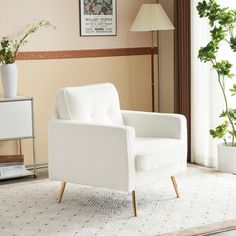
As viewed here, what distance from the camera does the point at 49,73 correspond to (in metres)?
5.11

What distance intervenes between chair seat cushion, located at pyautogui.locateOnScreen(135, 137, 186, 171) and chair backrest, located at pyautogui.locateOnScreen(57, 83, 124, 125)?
317mm

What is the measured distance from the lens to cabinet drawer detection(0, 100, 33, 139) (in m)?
4.54

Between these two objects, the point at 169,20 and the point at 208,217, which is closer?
the point at 208,217

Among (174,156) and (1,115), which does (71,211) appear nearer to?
(174,156)

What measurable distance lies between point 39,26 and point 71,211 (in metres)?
1.94

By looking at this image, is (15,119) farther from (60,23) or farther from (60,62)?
(60,23)

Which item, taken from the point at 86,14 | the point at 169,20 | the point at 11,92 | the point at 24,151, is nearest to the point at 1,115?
the point at 11,92

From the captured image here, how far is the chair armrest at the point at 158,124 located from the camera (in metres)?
4.06

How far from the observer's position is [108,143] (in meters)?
3.64

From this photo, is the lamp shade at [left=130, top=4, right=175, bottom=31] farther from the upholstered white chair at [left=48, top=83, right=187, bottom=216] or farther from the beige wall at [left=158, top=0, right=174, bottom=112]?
the upholstered white chair at [left=48, top=83, right=187, bottom=216]

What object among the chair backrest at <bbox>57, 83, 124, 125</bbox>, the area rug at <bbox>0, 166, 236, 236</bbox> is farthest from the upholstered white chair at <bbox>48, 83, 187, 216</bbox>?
the area rug at <bbox>0, 166, 236, 236</bbox>

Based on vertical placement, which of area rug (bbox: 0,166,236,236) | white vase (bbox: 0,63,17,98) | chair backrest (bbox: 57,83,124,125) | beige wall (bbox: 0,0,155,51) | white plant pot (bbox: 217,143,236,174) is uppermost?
beige wall (bbox: 0,0,155,51)

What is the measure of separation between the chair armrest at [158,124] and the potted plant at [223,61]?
76 cm

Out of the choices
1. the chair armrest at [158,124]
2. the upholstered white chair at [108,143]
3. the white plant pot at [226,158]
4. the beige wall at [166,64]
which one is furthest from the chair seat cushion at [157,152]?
the beige wall at [166,64]
